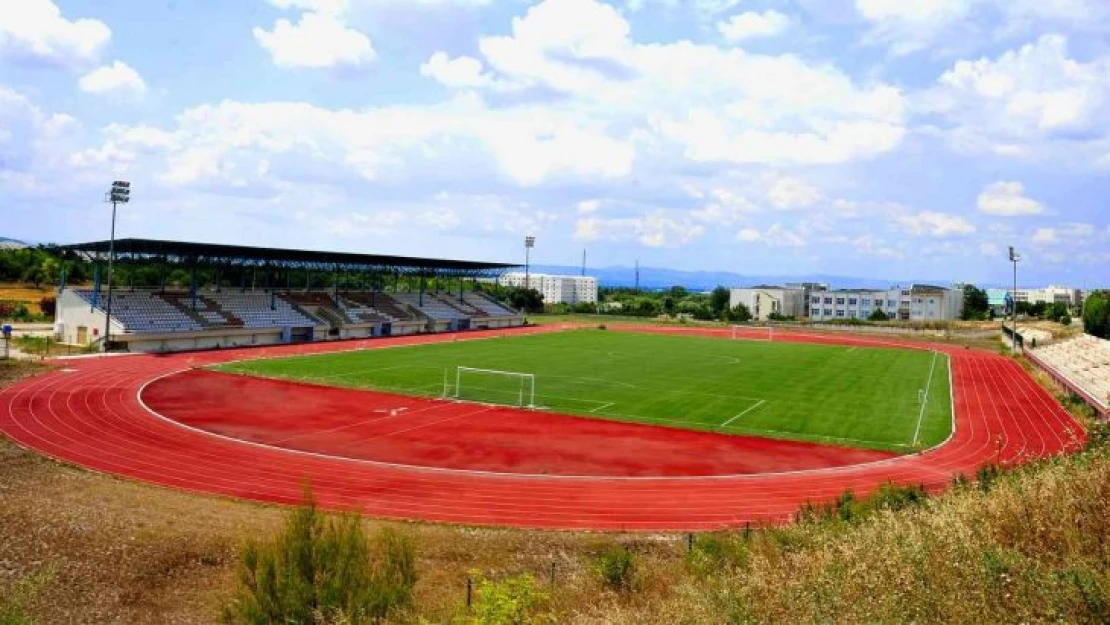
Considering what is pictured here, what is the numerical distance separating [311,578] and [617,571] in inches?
240

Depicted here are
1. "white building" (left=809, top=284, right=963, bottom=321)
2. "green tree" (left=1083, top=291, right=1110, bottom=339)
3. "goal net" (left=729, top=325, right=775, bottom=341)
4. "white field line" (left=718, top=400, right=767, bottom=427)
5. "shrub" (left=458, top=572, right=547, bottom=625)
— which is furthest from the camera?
"white building" (left=809, top=284, right=963, bottom=321)

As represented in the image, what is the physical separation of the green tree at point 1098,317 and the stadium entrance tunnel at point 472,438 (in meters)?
67.2

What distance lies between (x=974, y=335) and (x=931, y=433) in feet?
212

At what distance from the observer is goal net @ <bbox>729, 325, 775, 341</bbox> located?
8244cm

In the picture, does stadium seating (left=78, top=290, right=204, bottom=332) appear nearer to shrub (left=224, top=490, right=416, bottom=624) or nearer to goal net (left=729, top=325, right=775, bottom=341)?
shrub (left=224, top=490, right=416, bottom=624)

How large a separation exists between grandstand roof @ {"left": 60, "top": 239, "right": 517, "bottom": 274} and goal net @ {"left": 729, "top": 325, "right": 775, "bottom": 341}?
31.7 metres

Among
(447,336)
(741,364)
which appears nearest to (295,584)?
(741,364)

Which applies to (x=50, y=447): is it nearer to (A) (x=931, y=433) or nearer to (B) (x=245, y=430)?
(B) (x=245, y=430)

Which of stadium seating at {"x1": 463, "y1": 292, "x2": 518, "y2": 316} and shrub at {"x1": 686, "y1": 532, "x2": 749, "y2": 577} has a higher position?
stadium seating at {"x1": 463, "y1": 292, "x2": 518, "y2": 316}

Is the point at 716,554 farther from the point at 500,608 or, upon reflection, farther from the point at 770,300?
the point at 770,300

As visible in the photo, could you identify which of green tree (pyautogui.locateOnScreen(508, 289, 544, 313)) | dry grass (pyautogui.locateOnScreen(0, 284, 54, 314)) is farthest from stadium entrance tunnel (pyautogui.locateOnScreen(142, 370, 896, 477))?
green tree (pyautogui.locateOnScreen(508, 289, 544, 313))

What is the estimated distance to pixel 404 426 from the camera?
31812mm

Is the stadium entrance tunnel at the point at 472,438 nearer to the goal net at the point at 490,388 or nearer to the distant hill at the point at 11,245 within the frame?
the goal net at the point at 490,388

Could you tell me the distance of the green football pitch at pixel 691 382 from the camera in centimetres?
3469
